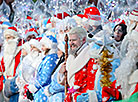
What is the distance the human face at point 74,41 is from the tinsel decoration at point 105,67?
0.51m

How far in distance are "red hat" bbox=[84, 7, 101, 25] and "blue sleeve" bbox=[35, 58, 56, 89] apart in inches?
34.3

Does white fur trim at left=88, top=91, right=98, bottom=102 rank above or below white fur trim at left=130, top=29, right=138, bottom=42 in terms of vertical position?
below

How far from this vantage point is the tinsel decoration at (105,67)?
4801 mm

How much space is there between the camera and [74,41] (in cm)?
535

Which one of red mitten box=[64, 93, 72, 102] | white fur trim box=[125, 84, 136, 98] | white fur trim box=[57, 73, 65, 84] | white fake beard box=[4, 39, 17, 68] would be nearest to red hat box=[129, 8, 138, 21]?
white fur trim box=[125, 84, 136, 98]

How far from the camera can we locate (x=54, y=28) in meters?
6.66

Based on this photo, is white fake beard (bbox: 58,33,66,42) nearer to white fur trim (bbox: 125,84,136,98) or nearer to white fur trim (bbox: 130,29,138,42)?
white fur trim (bbox: 130,29,138,42)

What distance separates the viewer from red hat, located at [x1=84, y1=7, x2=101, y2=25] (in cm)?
530

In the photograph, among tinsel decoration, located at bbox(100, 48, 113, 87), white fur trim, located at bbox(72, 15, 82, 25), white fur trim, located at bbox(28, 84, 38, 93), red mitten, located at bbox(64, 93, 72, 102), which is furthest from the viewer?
white fur trim, located at bbox(28, 84, 38, 93)

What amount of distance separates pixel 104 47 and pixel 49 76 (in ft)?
4.36

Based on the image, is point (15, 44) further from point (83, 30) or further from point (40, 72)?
point (83, 30)

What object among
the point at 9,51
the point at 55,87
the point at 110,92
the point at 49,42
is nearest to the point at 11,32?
the point at 9,51

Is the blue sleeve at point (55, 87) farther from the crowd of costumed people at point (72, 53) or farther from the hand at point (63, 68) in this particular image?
the hand at point (63, 68)

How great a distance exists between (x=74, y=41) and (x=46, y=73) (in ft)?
2.82
